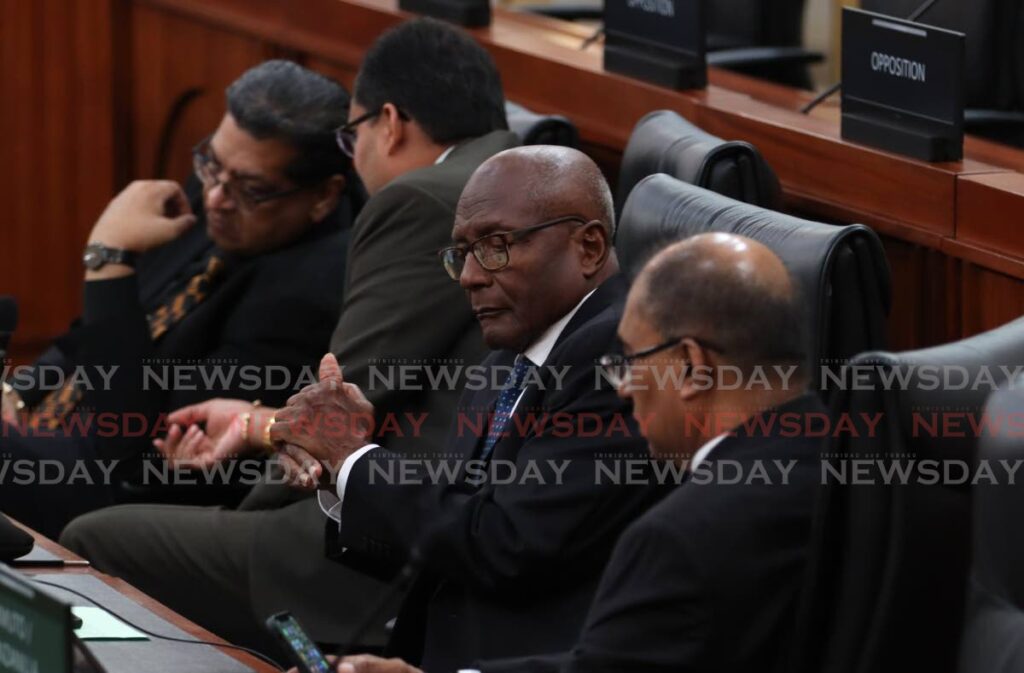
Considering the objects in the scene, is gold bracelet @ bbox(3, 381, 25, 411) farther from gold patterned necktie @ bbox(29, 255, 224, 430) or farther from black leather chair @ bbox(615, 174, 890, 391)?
black leather chair @ bbox(615, 174, 890, 391)

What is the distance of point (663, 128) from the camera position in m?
2.57

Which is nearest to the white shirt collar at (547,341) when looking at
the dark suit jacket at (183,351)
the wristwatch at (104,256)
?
the dark suit jacket at (183,351)

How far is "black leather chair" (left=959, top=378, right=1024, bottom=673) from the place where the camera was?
1.40 m

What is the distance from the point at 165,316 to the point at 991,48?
187 centimetres

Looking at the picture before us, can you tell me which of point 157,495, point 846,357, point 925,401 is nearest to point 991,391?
point 925,401

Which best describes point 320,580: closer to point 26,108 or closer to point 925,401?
point 925,401

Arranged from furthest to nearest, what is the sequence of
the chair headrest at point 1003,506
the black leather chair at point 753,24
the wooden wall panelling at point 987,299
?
the black leather chair at point 753,24 < the wooden wall panelling at point 987,299 < the chair headrest at point 1003,506

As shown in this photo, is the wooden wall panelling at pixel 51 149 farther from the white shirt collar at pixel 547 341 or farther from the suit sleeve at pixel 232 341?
the white shirt collar at pixel 547 341

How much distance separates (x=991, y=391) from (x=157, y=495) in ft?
5.63

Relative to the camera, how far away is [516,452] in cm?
200

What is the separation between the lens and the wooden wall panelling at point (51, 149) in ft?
14.4

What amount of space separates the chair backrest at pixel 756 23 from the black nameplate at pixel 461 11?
1.09 meters

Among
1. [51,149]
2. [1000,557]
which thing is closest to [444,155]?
[1000,557]

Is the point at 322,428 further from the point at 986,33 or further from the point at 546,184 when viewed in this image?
the point at 986,33
